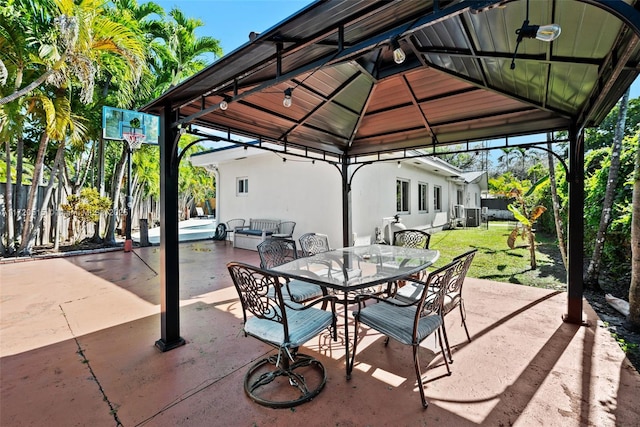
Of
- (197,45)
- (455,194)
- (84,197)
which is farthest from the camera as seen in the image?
(455,194)

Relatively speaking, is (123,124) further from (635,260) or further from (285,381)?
(635,260)

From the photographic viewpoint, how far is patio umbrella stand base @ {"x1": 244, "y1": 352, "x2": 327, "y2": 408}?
7.22 ft

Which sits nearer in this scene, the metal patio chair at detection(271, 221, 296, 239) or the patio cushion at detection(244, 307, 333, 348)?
the patio cushion at detection(244, 307, 333, 348)

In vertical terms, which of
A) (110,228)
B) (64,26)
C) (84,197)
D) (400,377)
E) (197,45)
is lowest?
(400,377)

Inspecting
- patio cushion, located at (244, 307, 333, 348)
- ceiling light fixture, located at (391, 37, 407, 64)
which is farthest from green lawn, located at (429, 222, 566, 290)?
ceiling light fixture, located at (391, 37, 407, 64)

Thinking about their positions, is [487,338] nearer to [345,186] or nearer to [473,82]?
[473,82]

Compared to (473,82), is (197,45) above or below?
above

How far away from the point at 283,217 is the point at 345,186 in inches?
167

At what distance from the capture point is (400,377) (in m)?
2.51

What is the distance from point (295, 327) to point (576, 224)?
376 centimetres

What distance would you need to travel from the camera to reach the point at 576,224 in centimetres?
360

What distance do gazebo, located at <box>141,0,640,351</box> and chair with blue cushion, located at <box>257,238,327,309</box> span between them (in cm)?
113

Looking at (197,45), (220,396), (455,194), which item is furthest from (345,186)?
(455,194)

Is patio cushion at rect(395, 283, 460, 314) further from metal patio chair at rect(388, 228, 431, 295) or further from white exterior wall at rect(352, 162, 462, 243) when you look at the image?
white exterior wall at rect(352, 162, 462, 243)
